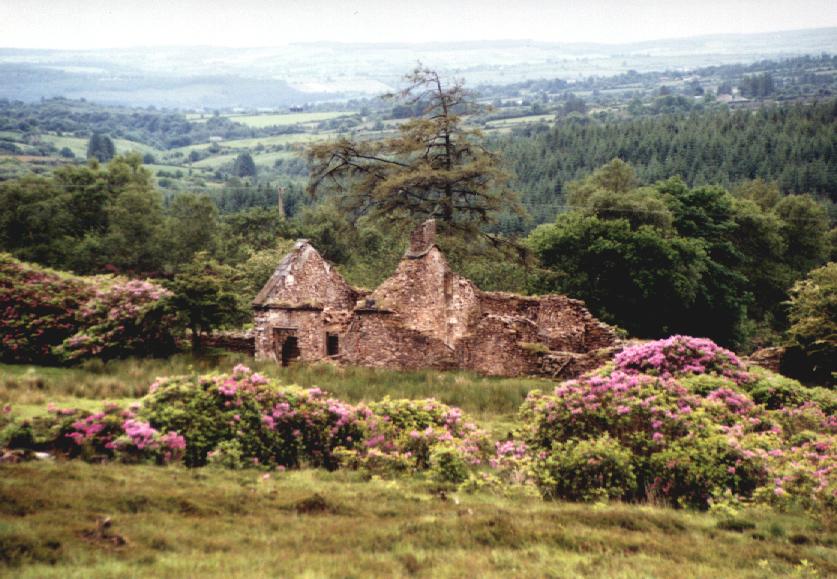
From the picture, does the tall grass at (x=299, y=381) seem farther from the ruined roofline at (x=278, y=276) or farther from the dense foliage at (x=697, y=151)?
the dense foliage at (x=697, y=151)

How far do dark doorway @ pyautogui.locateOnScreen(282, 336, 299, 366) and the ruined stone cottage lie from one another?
3 centimetres

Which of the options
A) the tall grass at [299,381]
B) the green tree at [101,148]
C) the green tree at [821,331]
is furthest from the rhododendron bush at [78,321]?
the green tree at [101,148]

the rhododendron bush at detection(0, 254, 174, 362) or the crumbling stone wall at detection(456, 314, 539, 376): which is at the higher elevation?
the rhododendron bush at detection(0, 254, 174, 362)

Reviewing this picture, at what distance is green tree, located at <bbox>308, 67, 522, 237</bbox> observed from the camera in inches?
1535

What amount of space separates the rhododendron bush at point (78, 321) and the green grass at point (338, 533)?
10.6 m

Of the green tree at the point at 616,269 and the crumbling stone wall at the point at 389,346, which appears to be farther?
the green tree at the point at 616,269

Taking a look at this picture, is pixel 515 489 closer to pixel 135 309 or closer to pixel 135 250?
pixel 135 309

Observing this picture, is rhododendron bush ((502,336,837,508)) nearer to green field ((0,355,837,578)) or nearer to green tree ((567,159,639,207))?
green field ((0,355,837,578))

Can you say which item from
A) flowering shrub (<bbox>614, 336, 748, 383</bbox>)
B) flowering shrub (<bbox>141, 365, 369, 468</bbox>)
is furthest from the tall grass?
flowering shrub (<bbox>141, 365, 369, 468</bbox>)

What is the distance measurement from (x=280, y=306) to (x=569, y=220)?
2329 centimetres

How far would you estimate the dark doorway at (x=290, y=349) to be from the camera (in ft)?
79.2

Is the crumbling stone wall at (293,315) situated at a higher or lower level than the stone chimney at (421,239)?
Answer: lower

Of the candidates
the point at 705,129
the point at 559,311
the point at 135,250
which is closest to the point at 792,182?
the point at 705,129

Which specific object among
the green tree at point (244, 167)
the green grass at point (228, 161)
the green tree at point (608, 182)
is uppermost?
the green tree at point (608, 182)
